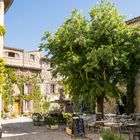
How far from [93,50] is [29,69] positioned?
24356mm

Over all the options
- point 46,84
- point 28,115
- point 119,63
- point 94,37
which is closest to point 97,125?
point 119,63

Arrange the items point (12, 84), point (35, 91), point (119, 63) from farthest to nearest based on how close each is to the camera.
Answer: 1. point (35, 91)
2. point (12, 84)
3. point (119, 63)

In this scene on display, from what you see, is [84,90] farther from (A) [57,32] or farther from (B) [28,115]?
(B) [28,115]

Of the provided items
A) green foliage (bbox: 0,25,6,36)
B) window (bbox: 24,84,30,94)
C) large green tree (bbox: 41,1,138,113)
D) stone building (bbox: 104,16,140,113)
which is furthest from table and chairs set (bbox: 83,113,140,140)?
window (bbox: 24,84,30,94)

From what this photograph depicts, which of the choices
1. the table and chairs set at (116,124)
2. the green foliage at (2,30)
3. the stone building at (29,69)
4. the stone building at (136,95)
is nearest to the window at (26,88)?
the stone building at (29,69)

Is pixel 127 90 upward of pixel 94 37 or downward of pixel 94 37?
downward

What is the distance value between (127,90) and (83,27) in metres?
7.09

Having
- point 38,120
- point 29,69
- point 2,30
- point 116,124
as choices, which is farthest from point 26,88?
point 116,124

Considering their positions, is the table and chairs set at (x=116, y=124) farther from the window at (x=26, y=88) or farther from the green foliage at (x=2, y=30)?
the window at (x=26, y=88)

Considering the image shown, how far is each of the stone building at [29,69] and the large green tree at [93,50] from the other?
20044 millimetres

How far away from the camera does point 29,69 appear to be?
143 feet

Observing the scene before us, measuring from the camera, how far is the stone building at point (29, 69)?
41.8 metres

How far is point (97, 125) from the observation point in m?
20.1

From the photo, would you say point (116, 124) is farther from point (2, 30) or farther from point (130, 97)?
point (2, 30)
